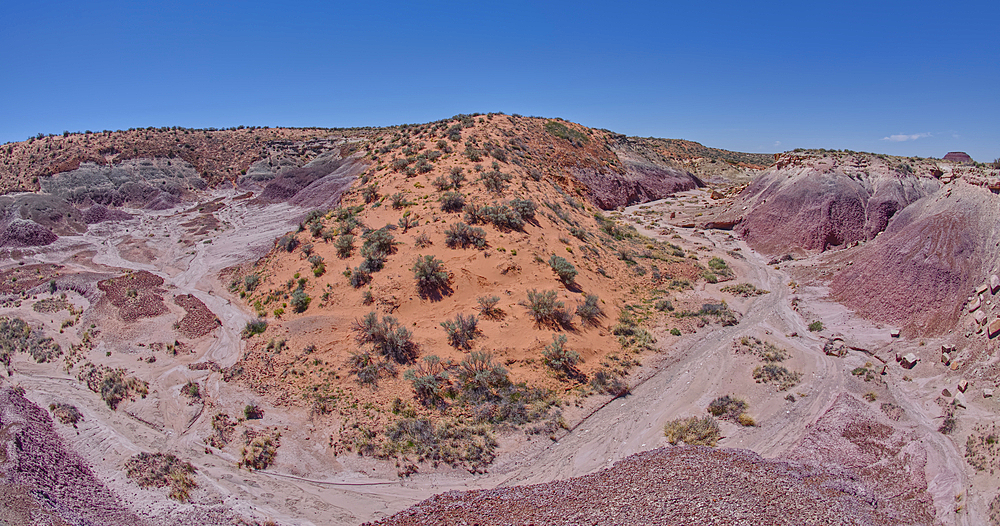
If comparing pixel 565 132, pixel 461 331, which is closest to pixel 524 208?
pixel 461 331

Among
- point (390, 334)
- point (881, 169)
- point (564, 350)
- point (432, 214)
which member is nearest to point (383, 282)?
point (390, 334)

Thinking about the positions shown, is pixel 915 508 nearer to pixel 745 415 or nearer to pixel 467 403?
pixel 745 415

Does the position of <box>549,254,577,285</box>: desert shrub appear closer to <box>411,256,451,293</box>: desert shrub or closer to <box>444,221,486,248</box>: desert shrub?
<box>444,221,486,248</box>: desert shrub

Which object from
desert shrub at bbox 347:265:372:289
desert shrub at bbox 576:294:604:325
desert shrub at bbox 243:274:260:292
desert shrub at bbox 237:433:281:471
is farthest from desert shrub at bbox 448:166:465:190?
desert shrub at bbox 237:433:281:471

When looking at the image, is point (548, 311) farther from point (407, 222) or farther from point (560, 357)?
point (407, 222)

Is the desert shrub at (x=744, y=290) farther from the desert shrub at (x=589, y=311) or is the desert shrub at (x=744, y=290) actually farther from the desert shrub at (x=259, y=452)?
the desert shrub at (x=259, y=452)

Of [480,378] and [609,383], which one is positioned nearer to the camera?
[480,378]
